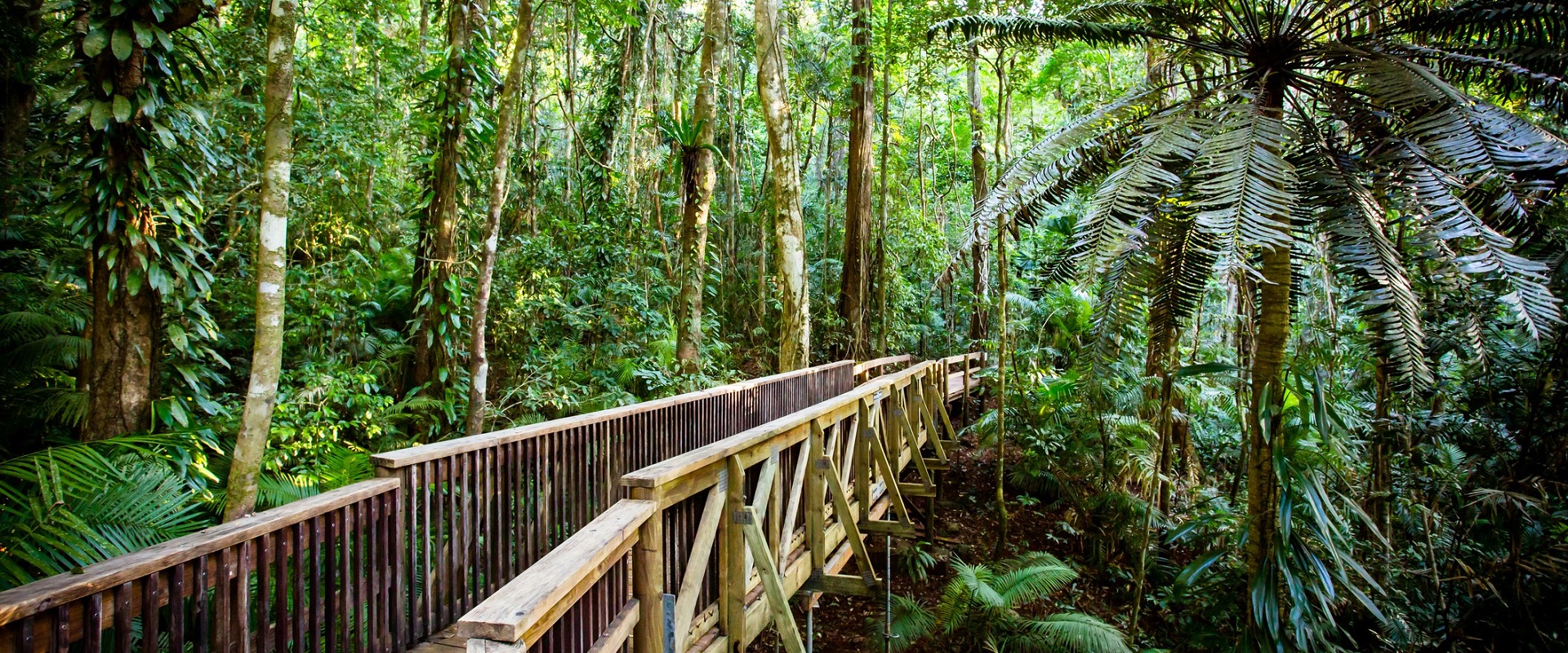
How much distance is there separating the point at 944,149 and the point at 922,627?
52.5 feet

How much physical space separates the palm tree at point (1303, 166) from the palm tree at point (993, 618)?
2.23 m

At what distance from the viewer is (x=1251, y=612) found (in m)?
3.14

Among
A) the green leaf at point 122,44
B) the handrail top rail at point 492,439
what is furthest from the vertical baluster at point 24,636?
the green leaf at point 122,44

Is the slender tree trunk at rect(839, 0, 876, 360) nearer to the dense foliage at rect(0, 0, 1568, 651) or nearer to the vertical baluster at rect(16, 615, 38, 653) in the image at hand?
the dense foliage at rect(0, 0, 1568, 651)

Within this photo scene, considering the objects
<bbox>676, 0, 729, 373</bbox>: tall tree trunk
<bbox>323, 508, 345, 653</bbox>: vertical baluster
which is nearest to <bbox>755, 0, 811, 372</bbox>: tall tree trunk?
<bbox>676, 0, 729, 373</bbox>: tall tree trunk

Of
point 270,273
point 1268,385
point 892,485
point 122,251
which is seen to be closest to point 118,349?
point 122,251

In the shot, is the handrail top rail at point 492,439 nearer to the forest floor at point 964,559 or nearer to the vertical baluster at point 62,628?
the vertical baluster at point 62,628

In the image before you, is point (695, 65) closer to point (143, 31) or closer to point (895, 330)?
point (895, 330)

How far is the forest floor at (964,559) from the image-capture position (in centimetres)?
586

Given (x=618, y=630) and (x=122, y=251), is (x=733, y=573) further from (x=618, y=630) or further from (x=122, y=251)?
(x=122, y=251)

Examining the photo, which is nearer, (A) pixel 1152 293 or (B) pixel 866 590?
(A) pixel 1152 293

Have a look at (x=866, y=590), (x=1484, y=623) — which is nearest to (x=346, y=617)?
(x=866, y=590)

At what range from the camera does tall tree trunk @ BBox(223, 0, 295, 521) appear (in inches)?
144

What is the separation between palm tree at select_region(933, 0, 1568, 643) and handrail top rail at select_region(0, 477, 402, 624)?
265 centimetres
